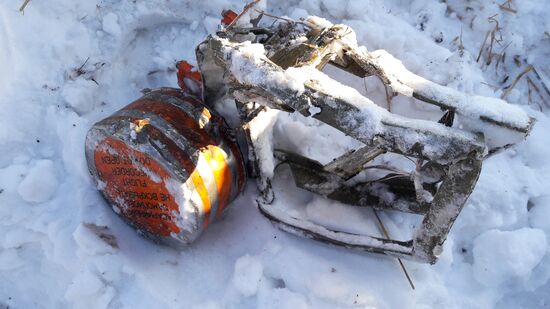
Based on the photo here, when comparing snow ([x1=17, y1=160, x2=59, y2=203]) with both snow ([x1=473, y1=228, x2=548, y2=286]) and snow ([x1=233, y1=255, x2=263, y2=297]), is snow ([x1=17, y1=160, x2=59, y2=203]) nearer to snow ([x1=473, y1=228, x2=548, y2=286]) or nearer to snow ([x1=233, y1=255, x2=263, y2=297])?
snow ([x1=233, y1=255, x2=263, y2=297])

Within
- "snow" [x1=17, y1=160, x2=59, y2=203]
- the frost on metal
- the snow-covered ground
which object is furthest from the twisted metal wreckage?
"snow" [x1=17, y1=160, x2=59, y2=203]

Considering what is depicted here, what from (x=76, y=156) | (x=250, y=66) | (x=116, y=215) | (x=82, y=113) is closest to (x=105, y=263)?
(x=116, y=215)

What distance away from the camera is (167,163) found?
1821mm

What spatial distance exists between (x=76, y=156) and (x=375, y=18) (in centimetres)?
181

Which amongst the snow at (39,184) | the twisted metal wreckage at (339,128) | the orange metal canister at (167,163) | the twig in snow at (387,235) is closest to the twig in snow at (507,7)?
the twisted metal wreckage at (339,128)

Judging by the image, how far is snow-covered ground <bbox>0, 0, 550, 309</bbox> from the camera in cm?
203

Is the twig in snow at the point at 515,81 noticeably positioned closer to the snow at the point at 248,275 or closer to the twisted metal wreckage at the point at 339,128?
the twisted metal wreckage at the point at 339,128

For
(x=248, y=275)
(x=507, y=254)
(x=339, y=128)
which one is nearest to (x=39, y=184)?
(x=248, y=275)

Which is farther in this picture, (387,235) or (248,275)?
(387,235)

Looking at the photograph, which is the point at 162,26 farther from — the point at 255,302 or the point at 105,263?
the point at 255,302

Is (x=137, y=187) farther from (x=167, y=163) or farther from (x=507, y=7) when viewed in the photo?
(x=507, y=7)

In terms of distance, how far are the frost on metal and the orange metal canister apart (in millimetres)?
146

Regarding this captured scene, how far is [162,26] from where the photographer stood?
2.85 meters

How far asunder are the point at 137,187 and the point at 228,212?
1.60 feet
